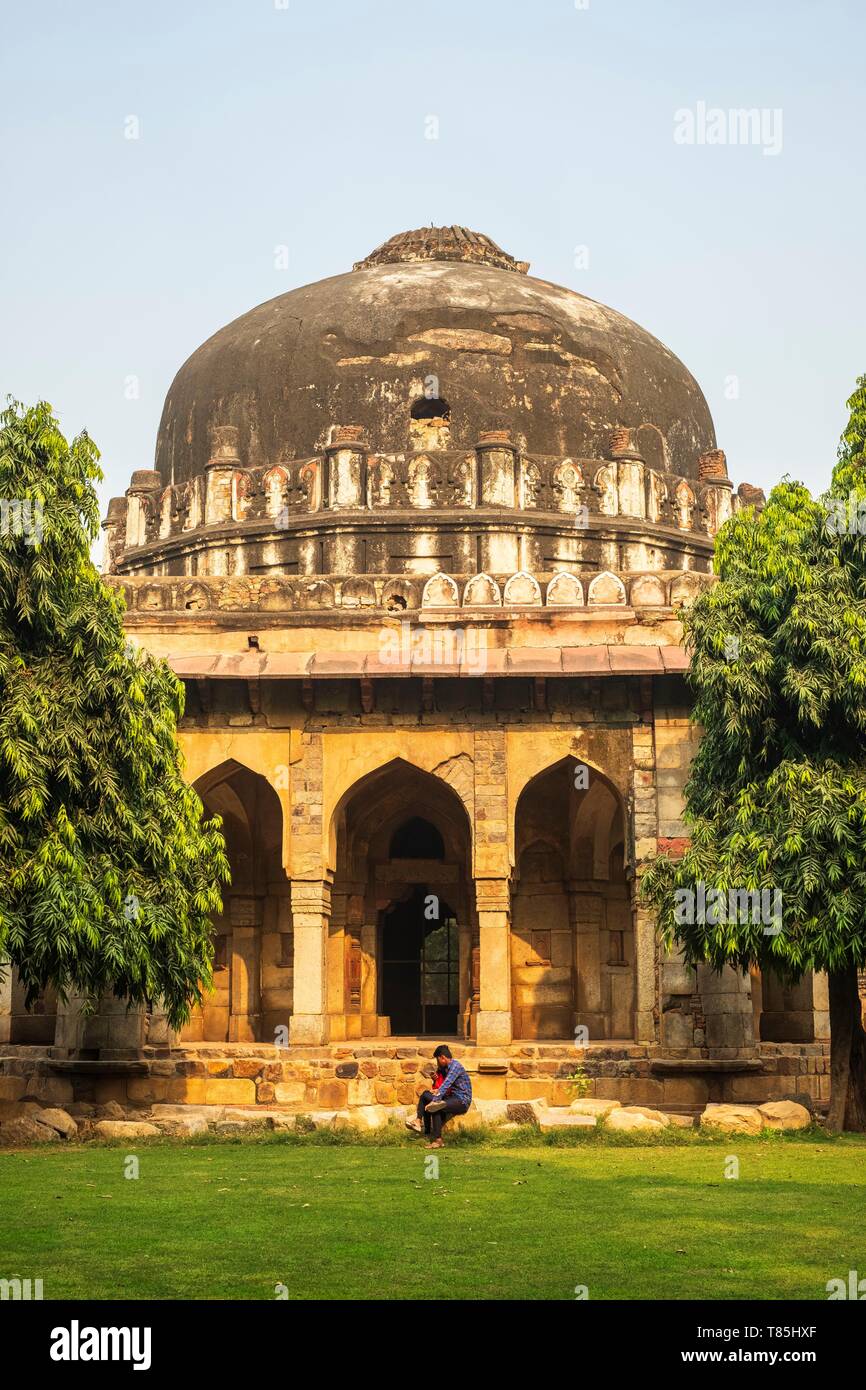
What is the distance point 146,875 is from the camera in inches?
569

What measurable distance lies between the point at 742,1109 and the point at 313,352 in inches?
446

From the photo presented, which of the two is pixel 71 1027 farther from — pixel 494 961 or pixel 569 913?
pixel 569 913

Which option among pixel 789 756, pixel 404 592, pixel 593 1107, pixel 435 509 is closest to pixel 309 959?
pixel 593 1107

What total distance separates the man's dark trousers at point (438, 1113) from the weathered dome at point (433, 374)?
10.0m

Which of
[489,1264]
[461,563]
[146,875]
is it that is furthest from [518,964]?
[489,1264]

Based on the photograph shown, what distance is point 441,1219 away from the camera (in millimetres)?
9227

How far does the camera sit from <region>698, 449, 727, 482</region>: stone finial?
23.0 m

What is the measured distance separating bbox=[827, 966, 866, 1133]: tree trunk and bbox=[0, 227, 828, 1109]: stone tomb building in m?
2.10

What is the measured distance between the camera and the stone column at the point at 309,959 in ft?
57.9

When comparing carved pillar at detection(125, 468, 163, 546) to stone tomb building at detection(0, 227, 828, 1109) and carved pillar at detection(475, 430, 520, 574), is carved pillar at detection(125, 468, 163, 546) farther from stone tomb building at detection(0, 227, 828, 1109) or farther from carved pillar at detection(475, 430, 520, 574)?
carved pillar at detection(475, 430, 520, 574)

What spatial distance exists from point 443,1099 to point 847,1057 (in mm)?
3616

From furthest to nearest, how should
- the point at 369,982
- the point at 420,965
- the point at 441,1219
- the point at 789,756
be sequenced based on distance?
the point at 420,965
the point at 369,982
the point at 789,756
the point at 441,1219

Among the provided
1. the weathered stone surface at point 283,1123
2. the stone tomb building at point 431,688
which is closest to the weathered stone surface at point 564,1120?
the weathered stone surface at point 283,1123

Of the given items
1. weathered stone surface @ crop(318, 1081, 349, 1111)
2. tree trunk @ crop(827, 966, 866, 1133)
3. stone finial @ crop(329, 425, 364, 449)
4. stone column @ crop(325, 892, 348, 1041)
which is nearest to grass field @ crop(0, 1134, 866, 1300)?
tree trunk @ crop(827, 966, 866, 1133)
